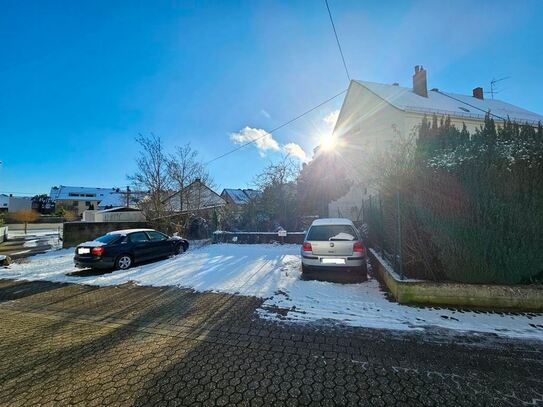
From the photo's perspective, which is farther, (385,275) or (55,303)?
(385,275)

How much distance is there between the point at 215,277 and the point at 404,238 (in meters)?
4.73

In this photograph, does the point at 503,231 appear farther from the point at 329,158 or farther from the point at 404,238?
the point at 329,158

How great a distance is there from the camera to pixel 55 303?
5469 mm

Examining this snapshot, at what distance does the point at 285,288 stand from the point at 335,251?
144 centimetres

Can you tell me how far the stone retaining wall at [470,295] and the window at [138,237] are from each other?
801cm

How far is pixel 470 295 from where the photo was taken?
4.52 metres

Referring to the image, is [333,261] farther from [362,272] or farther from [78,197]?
[78,197]

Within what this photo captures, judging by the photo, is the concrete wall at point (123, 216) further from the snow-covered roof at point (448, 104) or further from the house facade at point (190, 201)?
the snow-covered roof at point (448, 104)

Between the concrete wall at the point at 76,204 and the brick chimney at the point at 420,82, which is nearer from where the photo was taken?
the brick chimney at the point at 420,82

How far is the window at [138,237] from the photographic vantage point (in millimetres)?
8847

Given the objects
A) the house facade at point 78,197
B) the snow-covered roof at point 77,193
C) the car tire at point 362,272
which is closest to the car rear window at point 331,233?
the car tire at point 362,272

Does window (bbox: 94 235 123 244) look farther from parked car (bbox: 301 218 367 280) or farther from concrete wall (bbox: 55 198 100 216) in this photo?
concrete wall (bbox: 55 198 100 216)

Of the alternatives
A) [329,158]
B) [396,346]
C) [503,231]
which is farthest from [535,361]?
[329,158]

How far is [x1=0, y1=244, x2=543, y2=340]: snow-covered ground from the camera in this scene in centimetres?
396
